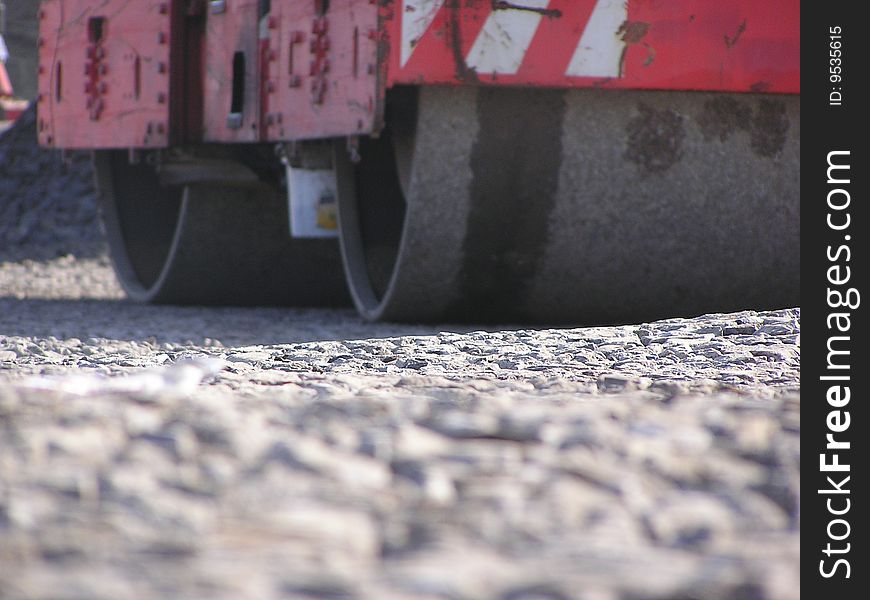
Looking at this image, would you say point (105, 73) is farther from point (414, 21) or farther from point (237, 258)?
point (414, 21)

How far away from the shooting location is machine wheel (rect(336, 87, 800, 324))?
4.29 metres

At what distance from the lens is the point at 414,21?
13.3 ft

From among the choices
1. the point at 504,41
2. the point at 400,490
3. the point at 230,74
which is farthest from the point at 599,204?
the point at 400,490

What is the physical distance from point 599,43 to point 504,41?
29 centimetres

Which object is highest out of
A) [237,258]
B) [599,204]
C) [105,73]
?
[105,73]

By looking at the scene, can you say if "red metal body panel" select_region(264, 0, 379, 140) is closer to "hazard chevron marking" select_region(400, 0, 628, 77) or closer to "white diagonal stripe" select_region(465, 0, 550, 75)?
"hazard chevron marking" select_region(400, 0, 628, 77)

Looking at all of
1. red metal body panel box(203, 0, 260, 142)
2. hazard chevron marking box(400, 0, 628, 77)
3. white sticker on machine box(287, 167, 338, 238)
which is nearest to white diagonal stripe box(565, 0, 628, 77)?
hazard chevron marking box(400, 0, 628, 77)

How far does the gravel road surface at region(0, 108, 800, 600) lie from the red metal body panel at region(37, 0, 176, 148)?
3262mm

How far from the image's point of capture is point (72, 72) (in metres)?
6.32

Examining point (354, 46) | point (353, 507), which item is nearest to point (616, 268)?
point (354, 46)
